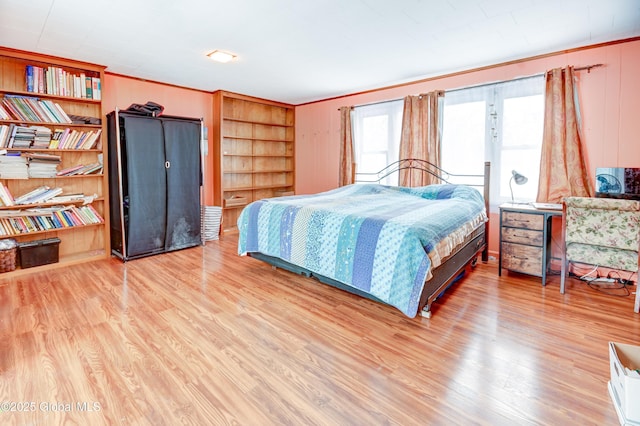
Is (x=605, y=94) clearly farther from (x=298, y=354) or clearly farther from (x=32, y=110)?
(x=32, y=110)

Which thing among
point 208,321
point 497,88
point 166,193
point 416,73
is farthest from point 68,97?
point 497,88

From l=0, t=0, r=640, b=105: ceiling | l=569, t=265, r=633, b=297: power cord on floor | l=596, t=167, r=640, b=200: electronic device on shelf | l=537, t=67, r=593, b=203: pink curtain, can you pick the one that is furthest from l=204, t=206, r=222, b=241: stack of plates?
l=596, t=167, r=640, b=200: electronic device on shelf

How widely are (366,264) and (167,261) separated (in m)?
2.73

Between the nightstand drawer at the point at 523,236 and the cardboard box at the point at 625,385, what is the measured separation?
1.61 metres

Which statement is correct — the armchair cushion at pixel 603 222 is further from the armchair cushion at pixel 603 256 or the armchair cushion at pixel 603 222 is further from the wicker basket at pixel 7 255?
the wicker basket at pixel 7 255

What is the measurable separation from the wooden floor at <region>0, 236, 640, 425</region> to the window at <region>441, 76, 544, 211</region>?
134cm

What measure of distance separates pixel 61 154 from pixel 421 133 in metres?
4.63

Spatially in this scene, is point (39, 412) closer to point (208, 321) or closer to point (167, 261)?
point (208, 321)

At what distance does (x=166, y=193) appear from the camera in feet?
14.4

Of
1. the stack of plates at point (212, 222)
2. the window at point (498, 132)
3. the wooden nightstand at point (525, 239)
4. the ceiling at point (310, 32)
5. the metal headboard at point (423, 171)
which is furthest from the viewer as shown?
the stack of plates at point (212, 222)

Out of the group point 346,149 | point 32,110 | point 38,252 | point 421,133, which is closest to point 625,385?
point 421,133

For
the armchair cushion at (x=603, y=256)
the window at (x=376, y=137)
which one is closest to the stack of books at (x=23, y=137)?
the window at (x=376, y=137)

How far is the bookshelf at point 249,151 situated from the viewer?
18.1 ft

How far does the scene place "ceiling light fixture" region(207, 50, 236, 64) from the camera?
3598 mm
